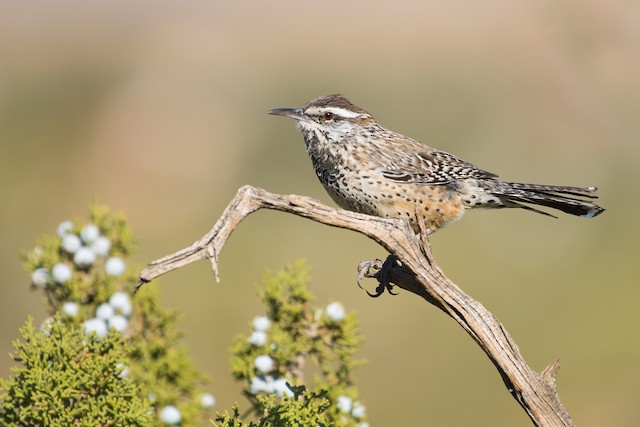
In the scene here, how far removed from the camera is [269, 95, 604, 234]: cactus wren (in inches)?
112

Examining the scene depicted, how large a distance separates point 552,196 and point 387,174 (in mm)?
553

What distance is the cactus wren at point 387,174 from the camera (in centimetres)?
284

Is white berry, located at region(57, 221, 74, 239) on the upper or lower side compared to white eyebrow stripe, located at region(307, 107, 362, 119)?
lower

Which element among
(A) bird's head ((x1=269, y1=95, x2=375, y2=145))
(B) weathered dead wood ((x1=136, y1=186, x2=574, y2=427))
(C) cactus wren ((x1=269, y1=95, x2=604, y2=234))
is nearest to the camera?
(B) weathered dead wood ((x1=136, y1=186, x2=574, y2=427))

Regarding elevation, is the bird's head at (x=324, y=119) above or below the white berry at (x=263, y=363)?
above

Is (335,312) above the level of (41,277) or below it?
below

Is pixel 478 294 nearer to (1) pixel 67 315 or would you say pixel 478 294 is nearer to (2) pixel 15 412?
(1) pixel 67 315

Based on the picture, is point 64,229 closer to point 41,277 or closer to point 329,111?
point 41,277

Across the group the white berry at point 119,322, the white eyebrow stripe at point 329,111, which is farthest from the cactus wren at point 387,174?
the white berry at point 119,322

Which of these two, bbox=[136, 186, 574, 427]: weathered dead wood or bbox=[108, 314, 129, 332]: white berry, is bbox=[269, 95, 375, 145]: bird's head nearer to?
bbox=[108, 314, 129, 332]: white berry

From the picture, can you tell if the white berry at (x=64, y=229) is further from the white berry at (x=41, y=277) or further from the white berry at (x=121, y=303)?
the white berry at (x=121, y=303)

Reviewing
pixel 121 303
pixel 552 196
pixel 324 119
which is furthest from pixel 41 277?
pixel 552 196

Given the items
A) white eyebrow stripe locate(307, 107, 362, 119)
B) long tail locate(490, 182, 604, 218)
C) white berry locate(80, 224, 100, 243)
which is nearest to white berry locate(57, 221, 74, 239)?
white berry locate(80, 224, 100, 243)

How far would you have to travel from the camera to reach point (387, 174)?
2.89 meters
